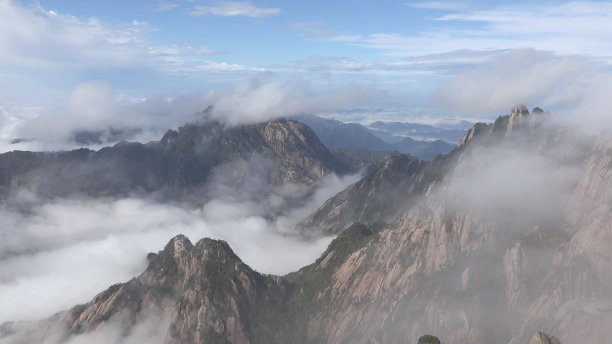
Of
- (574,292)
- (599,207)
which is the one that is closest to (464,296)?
(574,292)

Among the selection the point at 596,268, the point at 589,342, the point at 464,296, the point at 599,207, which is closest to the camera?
the point at 589,342

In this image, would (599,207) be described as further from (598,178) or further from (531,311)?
(531,311)

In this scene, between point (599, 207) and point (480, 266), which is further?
point (480, 266)

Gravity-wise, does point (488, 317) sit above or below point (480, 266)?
below

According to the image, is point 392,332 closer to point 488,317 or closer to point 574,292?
point 488,317

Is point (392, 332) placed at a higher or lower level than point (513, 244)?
lower

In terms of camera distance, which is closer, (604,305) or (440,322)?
(604,305)

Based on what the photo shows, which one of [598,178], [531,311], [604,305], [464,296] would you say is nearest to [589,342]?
[604,305]

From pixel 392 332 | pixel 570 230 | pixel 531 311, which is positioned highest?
pixel 570 230

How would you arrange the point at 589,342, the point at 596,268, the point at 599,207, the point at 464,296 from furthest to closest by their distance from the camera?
the point at 464,296 < the point at 599,207 < the point at 596,268 < the point at 589,342
